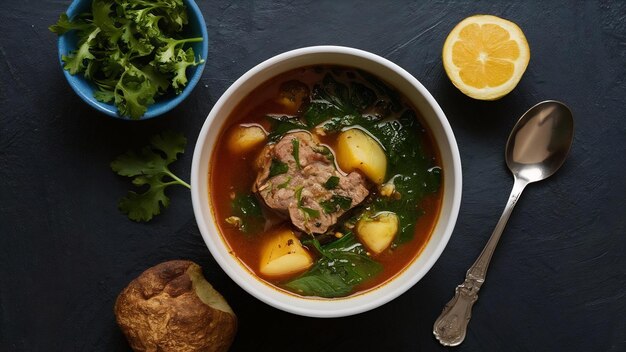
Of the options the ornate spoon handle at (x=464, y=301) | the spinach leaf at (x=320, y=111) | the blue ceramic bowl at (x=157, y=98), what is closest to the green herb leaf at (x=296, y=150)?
the spinach leaf at (x=320, y=111)

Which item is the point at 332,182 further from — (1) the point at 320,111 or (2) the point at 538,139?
(2) the point at 538,139

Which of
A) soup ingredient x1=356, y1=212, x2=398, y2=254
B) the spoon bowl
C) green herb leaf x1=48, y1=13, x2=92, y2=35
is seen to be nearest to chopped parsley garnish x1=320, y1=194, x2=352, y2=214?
soup ingredient x1=356, y1=212, x2=398, y2=254

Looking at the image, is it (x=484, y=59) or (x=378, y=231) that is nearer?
(x=378, y=231)

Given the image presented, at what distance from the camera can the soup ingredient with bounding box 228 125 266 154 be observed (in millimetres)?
2541

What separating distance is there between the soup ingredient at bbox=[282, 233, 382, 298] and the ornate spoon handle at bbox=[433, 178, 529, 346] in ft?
1.50

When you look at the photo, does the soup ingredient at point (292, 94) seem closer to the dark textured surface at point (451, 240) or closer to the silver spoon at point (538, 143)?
the dark textured surface at point (451, 240)

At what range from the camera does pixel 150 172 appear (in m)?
2.73

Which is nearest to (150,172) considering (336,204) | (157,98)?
(157,98)

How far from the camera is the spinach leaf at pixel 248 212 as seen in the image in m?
2.56

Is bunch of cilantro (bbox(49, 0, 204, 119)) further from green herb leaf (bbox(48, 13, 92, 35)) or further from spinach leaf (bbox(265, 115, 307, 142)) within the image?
spinach leaf (bbox(265, 115, 307, 142))

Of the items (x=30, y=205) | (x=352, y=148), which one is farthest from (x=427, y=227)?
(x=30, y=205)

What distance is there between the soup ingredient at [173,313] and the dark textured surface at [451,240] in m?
0.16

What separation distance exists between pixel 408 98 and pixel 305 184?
0.53 m

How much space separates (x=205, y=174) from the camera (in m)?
2.47
